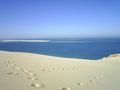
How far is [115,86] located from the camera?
11.6ft

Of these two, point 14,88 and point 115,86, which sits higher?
point 14,88

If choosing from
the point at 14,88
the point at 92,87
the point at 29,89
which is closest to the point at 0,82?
the point at 14,88

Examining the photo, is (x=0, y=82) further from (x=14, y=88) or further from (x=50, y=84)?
(x=50, y=84)

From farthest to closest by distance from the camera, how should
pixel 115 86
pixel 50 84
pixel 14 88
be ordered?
pixel 115 86, pixel 50 84, pixel 14 88

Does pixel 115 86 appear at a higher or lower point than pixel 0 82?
lower

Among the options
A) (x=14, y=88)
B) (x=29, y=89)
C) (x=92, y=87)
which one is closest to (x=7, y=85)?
(x=14, y=88)

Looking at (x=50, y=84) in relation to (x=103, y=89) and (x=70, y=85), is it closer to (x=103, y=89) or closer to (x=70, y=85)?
(x=70, y=85)

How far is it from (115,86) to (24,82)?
2191mm

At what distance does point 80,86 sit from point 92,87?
27cm

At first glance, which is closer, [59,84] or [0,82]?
[0,82]

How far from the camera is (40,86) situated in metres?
3.04

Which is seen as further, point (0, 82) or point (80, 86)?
point (80, 86)

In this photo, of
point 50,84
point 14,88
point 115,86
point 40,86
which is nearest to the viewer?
point 14,88

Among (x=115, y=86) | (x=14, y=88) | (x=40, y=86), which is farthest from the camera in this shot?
(x=115, y=86)
